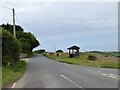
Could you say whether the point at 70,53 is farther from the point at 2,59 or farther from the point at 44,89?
the point at 44,89

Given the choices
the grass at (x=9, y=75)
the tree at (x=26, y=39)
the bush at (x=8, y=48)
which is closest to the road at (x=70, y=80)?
the grass at (x=9, y=75)

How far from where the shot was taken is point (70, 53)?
3652 inches

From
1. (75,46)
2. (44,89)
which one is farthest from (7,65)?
(75,46)

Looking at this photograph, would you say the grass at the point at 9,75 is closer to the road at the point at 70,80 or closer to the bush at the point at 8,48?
the road at the point at 70,80

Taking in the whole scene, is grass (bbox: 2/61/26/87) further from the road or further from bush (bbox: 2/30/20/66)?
bush (bbox: 2/30/20/66)

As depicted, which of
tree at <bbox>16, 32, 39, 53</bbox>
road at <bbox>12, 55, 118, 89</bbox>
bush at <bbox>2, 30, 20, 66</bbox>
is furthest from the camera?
tree at <bbox>16, 32, 39, 53</bbox>

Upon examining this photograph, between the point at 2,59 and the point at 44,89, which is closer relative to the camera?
the point at 44,89

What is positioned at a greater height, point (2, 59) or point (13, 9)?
point (13, 9)

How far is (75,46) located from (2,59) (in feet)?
187

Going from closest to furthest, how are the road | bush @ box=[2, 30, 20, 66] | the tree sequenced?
the road
bush @ box=[2, 30, 20, 66]
the tree

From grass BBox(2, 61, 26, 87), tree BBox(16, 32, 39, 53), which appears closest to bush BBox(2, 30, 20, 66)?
grass BBox(2, 61, 26, 87)

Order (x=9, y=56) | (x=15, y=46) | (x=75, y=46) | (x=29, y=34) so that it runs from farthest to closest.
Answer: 1. (x=29, y=34)
2. (x=75, y=46)
3. (x=15, y=46)
4. (x=9, y=56)

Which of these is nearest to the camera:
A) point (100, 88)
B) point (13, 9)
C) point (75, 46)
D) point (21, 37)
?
point (100, 88)

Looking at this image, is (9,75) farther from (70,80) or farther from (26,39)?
(26,39)
